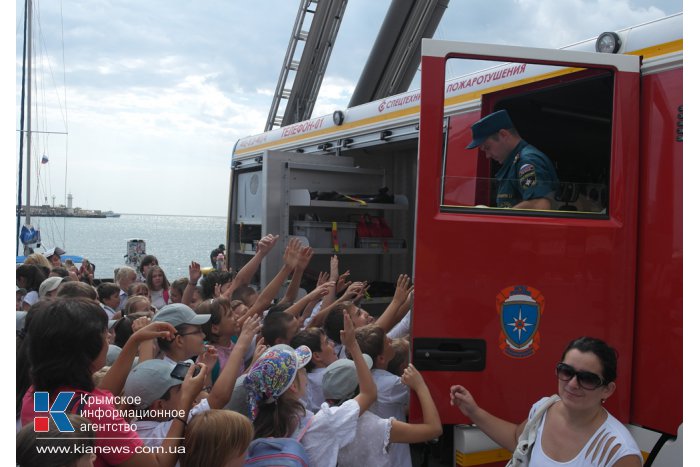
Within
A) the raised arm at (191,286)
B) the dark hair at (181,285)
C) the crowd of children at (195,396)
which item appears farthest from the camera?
the dark hair at (181,285)

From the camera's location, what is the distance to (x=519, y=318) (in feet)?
9.62

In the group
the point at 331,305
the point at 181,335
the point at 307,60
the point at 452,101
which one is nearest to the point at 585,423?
the point at 181,335

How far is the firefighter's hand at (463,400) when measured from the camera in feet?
9.25

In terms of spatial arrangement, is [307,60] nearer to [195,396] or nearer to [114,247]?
[195,396]

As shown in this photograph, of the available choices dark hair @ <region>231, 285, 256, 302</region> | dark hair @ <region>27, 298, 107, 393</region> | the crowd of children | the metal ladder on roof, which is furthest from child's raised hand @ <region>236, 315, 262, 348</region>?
the metal ladder on roof

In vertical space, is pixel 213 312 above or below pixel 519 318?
below

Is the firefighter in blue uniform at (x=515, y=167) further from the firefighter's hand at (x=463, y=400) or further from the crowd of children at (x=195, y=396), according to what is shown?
the crowd of children at (x=195, y=396)

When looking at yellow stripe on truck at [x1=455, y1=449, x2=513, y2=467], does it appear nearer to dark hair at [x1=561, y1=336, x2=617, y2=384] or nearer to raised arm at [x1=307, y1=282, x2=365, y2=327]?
dark hair at [x1=561, y1=336, x2=617, y2=384]

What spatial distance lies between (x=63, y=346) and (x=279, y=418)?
884 millimetres

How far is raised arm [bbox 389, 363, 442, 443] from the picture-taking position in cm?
277

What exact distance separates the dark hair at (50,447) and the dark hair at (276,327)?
5.85ft

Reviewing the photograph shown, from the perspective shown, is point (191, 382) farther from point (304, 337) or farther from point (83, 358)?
point (304, 337)

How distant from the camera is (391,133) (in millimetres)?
5270

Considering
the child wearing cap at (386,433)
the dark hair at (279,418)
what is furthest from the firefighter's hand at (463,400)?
the dark hair at (279,418)
